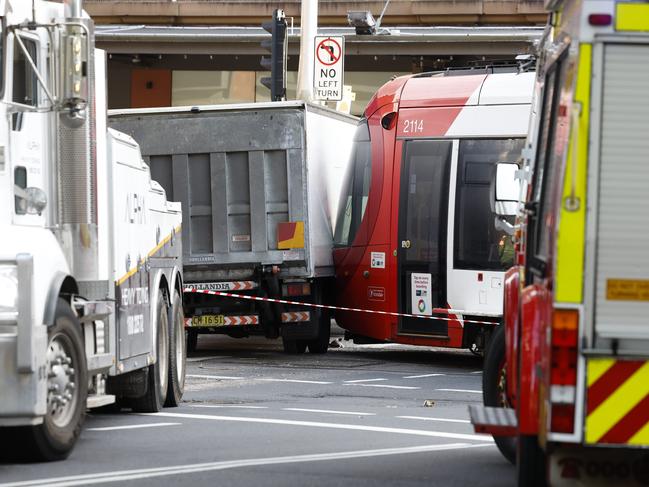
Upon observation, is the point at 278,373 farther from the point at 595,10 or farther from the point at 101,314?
the point at 595,10

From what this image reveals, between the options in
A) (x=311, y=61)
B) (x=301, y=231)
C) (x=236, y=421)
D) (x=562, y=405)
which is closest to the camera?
(x=562, y=405)

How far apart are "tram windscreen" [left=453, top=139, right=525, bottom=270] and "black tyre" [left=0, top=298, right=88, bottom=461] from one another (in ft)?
30.4

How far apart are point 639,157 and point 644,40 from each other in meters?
0.47

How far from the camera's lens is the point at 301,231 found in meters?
19.7

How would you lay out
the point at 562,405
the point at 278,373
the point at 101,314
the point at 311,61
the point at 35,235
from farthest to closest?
the point at 311,61, the point at 278,373, the point at 101,314, the point at 35,235, the point at 562,405

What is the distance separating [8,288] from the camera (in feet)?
29.9

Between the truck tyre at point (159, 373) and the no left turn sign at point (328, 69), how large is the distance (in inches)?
427

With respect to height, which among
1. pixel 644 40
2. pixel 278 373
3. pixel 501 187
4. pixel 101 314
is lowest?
pixel 278 373

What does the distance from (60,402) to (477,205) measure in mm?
9736

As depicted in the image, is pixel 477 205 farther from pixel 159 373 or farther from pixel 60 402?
pixel 60 402

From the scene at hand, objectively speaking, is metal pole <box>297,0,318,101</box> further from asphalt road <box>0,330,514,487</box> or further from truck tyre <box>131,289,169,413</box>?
truck tyre <box>131,289,169,413</box>

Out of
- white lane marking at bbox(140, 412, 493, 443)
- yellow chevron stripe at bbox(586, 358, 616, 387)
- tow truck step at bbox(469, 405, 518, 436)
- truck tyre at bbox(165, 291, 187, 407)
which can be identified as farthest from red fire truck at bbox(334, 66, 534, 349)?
yellow chevron stripe at bbox(586, 358, 616, 387)

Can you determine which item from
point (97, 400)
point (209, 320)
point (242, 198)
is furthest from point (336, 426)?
point (242, 198)

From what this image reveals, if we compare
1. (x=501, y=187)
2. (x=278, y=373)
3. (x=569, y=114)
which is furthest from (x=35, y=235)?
(x=278, y=373)
